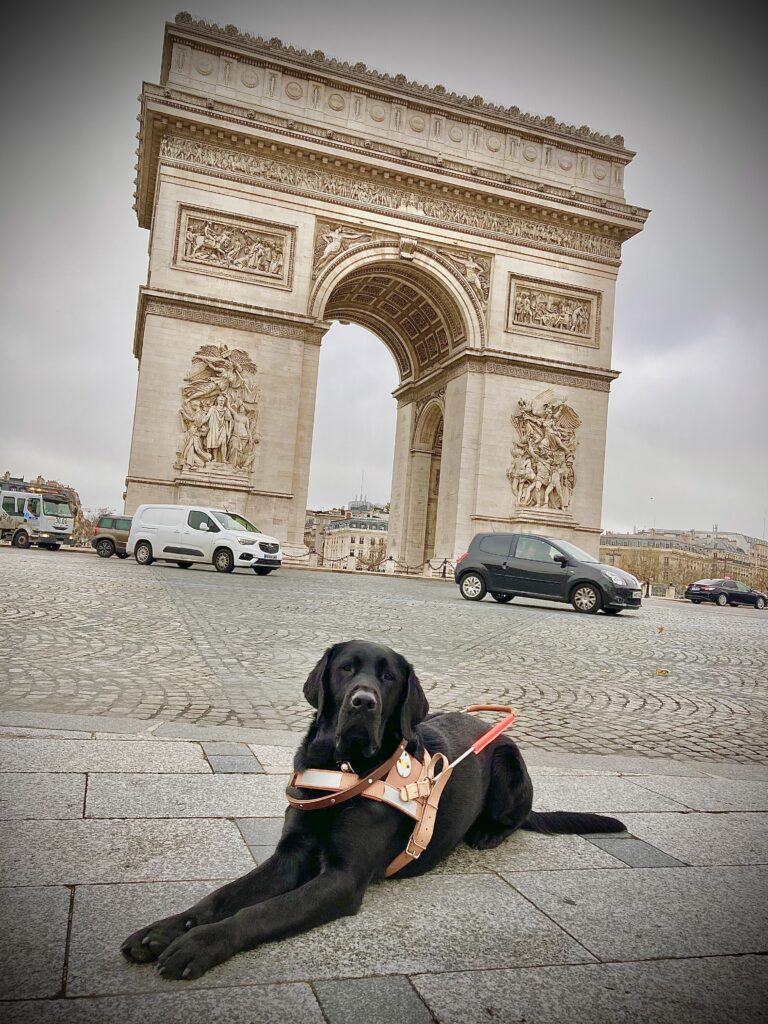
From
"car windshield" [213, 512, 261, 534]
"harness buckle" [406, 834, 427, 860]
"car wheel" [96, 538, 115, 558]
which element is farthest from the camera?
"car wheel" [96, 538, 115, 558]

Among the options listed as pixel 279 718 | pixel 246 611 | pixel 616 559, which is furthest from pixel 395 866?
pixel 616 559

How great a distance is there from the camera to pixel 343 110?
27625mm

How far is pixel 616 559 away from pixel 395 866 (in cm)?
11305

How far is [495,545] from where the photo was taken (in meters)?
17.7

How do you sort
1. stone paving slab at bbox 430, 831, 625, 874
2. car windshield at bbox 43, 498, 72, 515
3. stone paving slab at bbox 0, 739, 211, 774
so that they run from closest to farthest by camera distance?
stone paving slab at bbox 430, 831, 625, 874 → stone paving slab at bbox 0, 739, 211, 774 → car windshield at bbox 43, 498, 72, 515

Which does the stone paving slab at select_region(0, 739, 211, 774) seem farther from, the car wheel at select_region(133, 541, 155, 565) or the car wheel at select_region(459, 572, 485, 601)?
the car wheel at select_region(133, 541, 155, 565)

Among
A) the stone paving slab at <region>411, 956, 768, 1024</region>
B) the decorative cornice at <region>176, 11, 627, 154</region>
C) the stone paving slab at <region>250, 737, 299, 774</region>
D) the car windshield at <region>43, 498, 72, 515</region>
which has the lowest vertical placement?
the stone paving slab at <region>250, 737, 299, 774</region>

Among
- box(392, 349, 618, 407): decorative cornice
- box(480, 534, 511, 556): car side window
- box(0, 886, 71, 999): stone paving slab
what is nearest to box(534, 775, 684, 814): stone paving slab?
box(0, 886, 71, 999): stone paving slab

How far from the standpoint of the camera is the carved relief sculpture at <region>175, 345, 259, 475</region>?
83.0 ft

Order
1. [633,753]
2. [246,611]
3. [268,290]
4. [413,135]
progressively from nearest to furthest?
[633,753], [246,611], [268,290], [413,135]

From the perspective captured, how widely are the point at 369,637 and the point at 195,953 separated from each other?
22.3 ft

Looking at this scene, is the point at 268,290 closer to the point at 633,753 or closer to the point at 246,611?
the point at 246,611

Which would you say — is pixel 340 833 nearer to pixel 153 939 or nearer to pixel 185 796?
pixel 153 939

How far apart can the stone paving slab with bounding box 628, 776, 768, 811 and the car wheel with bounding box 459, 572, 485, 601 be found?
536 inches
